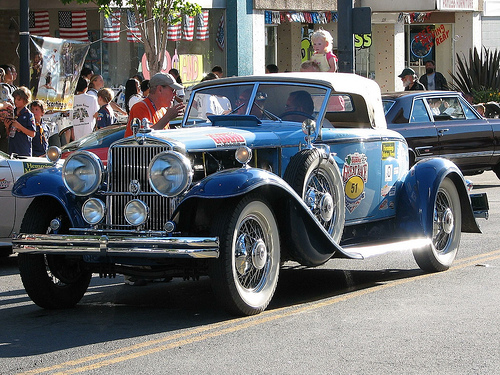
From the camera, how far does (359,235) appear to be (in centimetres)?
820

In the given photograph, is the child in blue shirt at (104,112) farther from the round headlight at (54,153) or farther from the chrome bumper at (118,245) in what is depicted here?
the chrome bumper at (118,245)

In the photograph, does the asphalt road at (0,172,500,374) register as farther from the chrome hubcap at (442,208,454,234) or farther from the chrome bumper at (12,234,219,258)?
the chrome bumper at (12,234,219,258)

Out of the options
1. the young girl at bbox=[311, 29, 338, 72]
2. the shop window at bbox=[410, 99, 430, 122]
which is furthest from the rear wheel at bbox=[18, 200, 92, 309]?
the shop window at bbox=[410, 99, 430, 122]

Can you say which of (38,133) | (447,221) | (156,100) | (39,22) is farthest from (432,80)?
(156,100)

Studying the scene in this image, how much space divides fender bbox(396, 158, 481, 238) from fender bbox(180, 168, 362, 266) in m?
1.05

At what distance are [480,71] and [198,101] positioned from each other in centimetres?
1719

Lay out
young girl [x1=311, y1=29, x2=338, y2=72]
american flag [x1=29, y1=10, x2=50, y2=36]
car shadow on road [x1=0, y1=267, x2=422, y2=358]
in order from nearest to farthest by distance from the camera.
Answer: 1. car shadow on road [x1=0, y1=267, x2=422, y2=358]
2. young girl [x1=311, y1=29, x2=338, y2=72]
3. american flag [x1=29, y1=10, x2=50, y2=36]

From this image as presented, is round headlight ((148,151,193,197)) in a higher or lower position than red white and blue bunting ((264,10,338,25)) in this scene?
lower

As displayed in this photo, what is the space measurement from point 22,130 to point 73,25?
9.37 meters

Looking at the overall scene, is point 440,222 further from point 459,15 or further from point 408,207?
point 459,15

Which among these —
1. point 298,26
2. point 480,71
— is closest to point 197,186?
point 480,71

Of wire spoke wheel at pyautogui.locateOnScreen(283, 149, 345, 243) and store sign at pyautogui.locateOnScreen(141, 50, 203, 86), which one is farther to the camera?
store sign at pyautogui.locateOnScreen(141, 50, 203, 86)

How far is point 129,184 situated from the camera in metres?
6.66

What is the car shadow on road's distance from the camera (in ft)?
19.6
